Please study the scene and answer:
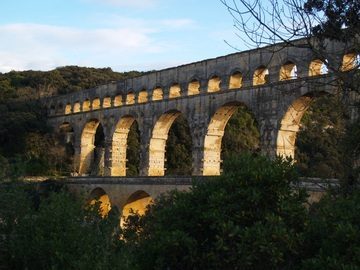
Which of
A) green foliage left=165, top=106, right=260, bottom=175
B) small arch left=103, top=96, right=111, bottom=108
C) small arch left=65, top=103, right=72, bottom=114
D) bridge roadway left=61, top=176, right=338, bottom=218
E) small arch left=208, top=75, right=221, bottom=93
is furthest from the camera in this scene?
green foliage left=165, top=106, right=260, bottom=175

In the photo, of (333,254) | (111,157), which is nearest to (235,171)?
(333,254)

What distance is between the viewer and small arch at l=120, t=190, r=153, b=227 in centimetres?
2830

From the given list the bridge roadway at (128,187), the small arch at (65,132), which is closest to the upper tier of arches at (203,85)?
the small arch at (65,132)

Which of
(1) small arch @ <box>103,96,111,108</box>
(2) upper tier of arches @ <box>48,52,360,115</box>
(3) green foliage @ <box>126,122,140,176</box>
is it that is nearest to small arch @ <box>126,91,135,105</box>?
(2) upper tier of arches @ <box>48,52,360,115</box>

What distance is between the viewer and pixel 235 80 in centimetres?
2588

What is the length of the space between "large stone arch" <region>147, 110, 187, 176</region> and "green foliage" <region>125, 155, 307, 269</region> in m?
21.5

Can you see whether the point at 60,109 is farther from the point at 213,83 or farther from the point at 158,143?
the point at 213,83

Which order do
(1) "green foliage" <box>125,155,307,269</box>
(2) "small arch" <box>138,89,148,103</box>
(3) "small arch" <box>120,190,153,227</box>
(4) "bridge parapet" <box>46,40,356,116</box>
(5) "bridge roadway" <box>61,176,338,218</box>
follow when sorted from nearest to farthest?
1. (1) "green foliage" <box>125,155,307,269</box>
2. (4) "bridge parapet" <box>46,40,356,116</box>
3. (5) "bridge roadway" <box>61,176,338,218</box>
4. (3) "small arch" <box>120,190,153,227</box>
5. (2) "small arch" <box>138,89,148,103</box>

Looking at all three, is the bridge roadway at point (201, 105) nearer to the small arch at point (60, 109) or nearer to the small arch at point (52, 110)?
the small arch at point (60, 109)

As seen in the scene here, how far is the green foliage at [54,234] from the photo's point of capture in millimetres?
7965

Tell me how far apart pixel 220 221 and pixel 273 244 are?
829 millimetres

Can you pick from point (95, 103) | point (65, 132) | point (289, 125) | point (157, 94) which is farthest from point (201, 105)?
point (65, 132)

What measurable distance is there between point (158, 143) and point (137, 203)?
133 inches

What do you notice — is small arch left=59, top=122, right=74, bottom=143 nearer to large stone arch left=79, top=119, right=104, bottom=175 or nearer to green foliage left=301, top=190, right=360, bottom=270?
large stone arch left=79, top=119, right=104, bottom=175
